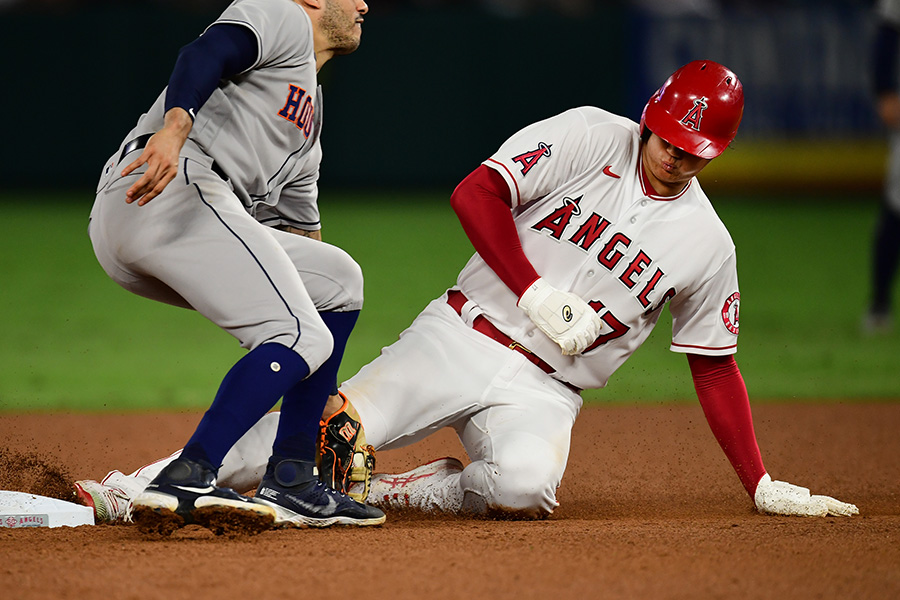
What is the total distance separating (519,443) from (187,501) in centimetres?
128

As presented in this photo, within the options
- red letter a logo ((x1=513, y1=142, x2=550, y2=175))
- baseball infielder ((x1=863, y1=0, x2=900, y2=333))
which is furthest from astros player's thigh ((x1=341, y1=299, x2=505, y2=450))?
baseball infielder ((x1=863, y1=0, x2=900, y2=333))

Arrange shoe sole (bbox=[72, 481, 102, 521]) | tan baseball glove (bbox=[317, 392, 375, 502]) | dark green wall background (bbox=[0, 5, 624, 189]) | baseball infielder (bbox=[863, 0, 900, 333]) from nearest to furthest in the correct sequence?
shoe sole (bbox=[72, 481, 102, 521])
tan baseball glove (bbox=[317, 392, 375, 502])
baseball infielder (bbox=[863, 0, 900, 333])
dark green wall background (bbox=[0, 5, 624, 189])

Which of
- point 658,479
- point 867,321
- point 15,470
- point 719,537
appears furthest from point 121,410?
point 867,321

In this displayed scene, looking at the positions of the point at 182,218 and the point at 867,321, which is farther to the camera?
the point at 867,321

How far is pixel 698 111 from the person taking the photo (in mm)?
3912

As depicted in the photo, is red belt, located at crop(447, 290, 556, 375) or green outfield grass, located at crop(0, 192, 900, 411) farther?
green outfield grass, located at crop(0, 192, 900, 411)

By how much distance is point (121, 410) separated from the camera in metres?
5.96

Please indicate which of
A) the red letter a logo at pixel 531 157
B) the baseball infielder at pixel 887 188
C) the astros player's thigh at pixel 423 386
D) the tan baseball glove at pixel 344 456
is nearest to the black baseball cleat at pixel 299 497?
the tan baseball glove at pixel 344 456

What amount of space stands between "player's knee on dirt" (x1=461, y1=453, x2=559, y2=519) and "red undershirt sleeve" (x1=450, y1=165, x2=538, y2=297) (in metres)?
0.58

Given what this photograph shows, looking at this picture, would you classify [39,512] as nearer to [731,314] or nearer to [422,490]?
[422,490]

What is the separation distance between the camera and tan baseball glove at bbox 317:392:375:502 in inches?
146

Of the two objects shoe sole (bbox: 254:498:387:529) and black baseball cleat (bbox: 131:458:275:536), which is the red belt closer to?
shoe sole (bbox: 254:498:387:529)

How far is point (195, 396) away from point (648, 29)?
10469mm

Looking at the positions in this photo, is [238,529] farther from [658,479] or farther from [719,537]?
[658,479]
